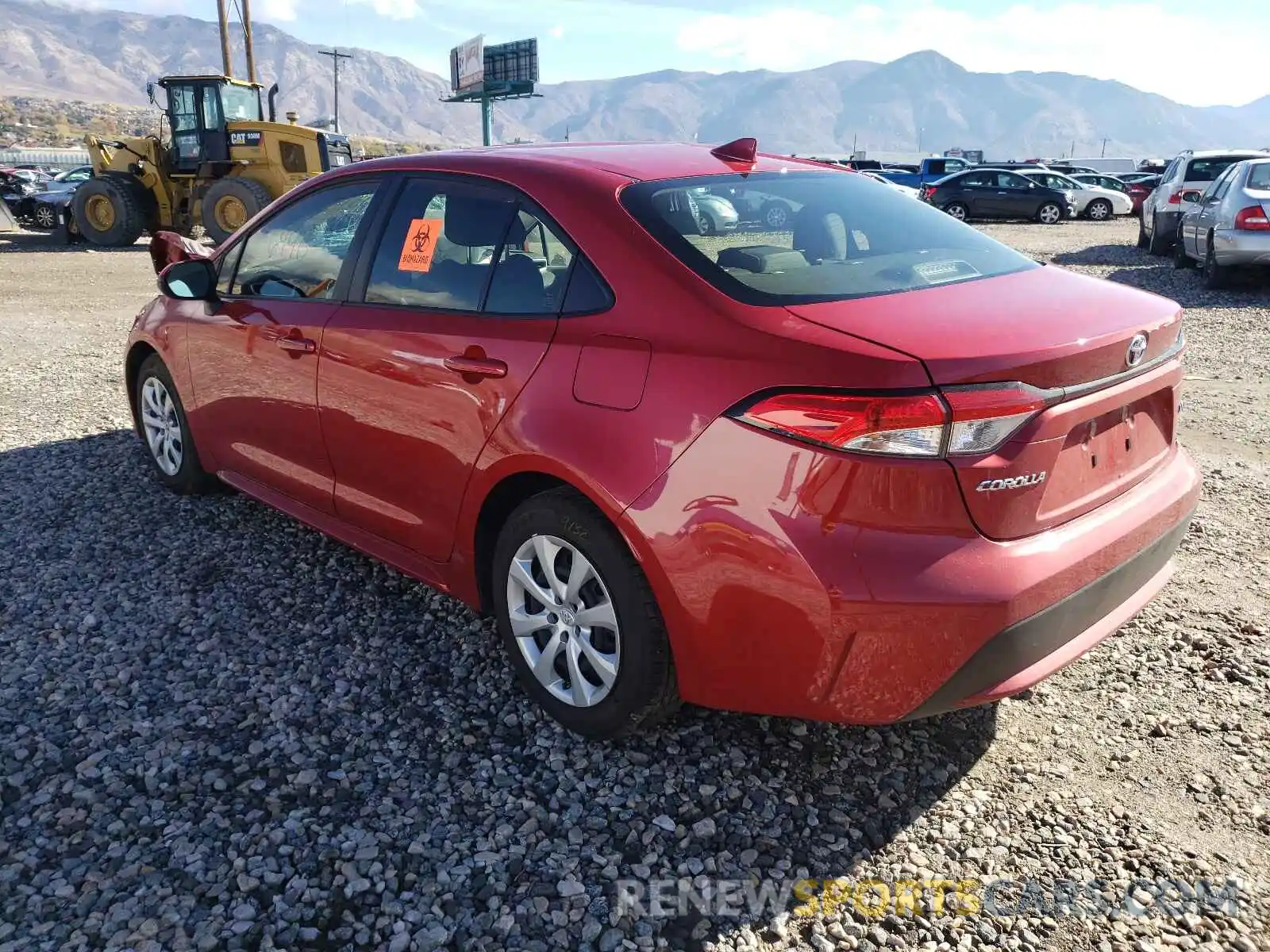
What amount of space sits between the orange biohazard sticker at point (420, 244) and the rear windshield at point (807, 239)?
800mm

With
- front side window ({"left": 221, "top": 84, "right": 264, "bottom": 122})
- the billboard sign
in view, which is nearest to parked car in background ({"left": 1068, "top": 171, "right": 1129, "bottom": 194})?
front side window ({"left": 221, "top": 84, "right": 264, "bottom": 122})

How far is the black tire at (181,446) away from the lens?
477 cm

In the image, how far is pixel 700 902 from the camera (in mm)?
2361

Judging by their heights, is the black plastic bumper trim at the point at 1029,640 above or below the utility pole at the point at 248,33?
below

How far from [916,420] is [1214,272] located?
1220 cm

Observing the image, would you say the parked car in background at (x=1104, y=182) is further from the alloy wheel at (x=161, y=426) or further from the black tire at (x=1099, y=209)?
the alloy wheel at (x=161, y=426)

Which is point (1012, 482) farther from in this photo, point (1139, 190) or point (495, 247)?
point (1139, 190)

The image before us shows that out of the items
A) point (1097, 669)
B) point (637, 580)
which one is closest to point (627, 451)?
point (637, 580)

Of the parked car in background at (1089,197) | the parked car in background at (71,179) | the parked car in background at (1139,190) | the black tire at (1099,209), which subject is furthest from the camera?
the parked car in background at (1139,190)

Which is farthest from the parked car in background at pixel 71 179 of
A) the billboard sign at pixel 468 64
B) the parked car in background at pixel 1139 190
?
the billboard sign at pixel 468 64

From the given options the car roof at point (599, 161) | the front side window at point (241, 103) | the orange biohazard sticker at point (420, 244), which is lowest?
the orange biohazard sticker at point (420, 244)

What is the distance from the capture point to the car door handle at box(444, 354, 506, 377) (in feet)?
9.53

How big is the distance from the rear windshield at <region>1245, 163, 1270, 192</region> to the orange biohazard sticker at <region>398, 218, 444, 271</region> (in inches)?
460

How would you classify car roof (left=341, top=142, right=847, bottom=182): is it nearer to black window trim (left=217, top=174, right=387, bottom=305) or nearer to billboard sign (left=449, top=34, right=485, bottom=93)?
black window trim (left=217, top=174, right=387, bottom=305)
